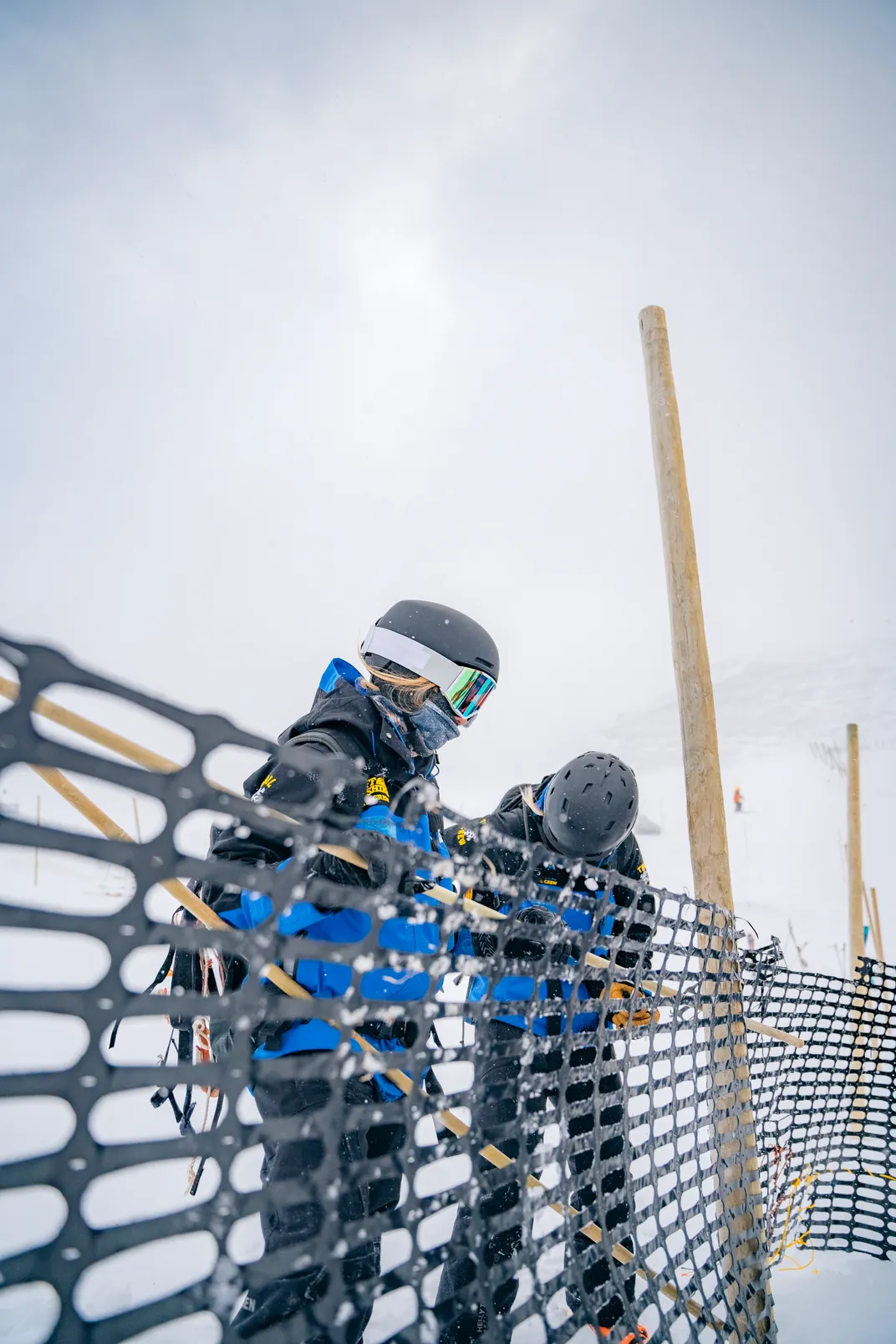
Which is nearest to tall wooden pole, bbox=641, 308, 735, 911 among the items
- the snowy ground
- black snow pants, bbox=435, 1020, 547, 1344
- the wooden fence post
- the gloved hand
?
the wooden fence post

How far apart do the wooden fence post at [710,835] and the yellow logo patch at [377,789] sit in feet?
4.16

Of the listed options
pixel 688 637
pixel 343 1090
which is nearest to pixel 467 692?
pixel 688 637

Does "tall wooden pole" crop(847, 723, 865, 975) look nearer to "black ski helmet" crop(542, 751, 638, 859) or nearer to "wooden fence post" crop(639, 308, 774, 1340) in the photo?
"wooden fence post" crop(639, 308, 774, 1340)

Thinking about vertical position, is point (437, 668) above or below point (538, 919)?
above

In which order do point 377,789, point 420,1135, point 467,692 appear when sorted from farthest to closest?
point 420,1135 < point 467,692 < point 377,789

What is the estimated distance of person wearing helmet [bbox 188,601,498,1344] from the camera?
5.62ft

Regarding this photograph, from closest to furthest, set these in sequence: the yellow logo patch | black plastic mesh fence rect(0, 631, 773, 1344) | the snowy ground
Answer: black plastic mesh fence rect(0, 631, 773, 1344) → the yellow logo patch → the snowy ground

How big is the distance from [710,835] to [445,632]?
5.91 ft

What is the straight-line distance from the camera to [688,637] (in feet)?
12.1

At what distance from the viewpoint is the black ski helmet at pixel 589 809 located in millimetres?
2916

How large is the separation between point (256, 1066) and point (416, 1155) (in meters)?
0.40

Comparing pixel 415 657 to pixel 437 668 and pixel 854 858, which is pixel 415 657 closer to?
pixel 437 668

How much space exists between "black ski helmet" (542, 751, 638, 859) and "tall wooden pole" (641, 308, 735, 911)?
0.52m

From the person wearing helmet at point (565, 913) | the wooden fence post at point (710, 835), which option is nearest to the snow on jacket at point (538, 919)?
the person wearing helmet at point (565, 913)
